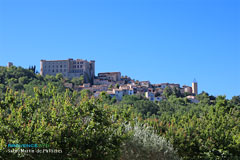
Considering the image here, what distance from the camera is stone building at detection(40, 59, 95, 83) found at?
104938 millimetres

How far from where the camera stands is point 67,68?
10562 centimetres

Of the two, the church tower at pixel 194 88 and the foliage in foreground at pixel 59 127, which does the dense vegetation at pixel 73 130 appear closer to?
the foliage in foreground at pixel 59 127

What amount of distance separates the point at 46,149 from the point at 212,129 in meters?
12.1

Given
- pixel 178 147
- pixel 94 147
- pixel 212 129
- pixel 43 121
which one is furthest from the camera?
pixel 212 129

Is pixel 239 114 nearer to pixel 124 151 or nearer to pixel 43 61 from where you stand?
pixel 124 151

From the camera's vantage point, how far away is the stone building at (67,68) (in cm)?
10494

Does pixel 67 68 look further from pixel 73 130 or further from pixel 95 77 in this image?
pixel 73 130

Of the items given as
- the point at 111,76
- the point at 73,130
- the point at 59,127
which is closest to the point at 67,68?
the point at 111,76

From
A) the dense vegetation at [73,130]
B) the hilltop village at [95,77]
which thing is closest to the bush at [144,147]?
the dense vegetation at [73,130]

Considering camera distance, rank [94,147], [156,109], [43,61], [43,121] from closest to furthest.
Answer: [43,121]
[94,147]
[156,109]
[43,61]

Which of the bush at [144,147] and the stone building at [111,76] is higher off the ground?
the stone building at [111,76]

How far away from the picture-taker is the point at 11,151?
927 centimetres

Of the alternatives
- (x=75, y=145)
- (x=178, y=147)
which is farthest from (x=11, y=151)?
(x=178, y=147)

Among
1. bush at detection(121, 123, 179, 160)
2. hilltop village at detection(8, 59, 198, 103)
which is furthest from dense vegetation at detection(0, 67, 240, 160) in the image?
hilltop village at detection(8, 59, 198, 103)
